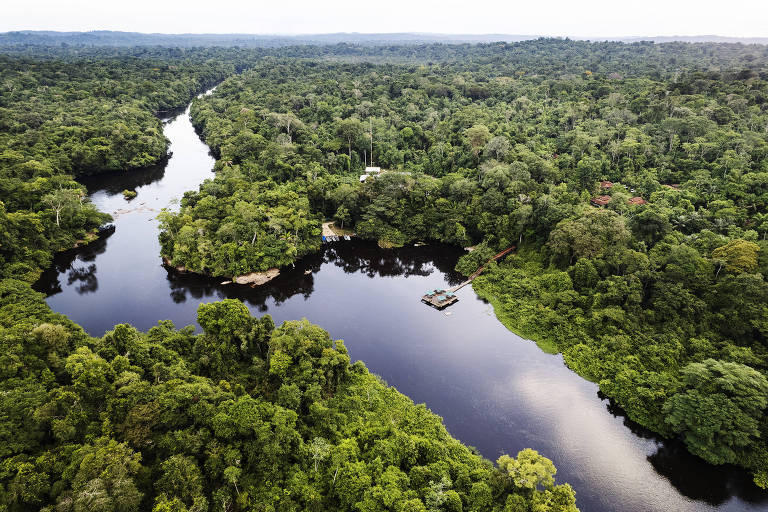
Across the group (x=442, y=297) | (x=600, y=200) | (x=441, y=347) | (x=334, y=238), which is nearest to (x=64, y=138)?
(x=334, y=238)

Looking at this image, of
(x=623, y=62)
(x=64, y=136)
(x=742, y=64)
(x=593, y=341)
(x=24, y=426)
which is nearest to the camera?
(x=24, y=426)

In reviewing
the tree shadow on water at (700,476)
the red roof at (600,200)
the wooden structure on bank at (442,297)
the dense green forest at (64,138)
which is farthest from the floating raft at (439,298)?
the dense green forest at (64,138)

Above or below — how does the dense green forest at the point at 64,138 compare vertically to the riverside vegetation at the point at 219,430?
above

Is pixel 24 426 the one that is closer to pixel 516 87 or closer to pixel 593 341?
pixel 593 341

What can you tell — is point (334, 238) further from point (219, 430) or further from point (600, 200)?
point (600, 200)

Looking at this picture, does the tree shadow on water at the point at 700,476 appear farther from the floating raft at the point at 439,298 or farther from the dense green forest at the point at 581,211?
the floating raft at the point at 439,298

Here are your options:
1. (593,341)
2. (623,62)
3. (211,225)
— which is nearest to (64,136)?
(211,225)
